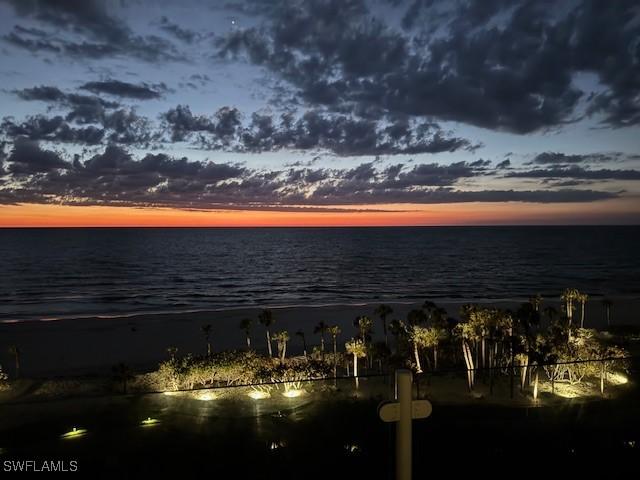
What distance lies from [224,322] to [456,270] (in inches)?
2299

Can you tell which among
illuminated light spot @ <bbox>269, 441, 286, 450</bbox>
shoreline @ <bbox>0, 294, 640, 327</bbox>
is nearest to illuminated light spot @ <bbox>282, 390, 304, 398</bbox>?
illuminated light spot @ <bbox>269, 441, 286, 450</bbox>

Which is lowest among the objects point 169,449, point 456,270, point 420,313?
point 456,270

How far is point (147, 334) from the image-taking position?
34.9 metres

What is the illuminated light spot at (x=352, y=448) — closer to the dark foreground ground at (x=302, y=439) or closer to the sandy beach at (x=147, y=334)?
the dark foreground ground at (x=302, y=439)

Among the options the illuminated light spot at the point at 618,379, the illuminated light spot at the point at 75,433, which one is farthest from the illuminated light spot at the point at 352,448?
the illuminated light spot at the point at 618,379

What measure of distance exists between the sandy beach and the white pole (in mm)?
24482

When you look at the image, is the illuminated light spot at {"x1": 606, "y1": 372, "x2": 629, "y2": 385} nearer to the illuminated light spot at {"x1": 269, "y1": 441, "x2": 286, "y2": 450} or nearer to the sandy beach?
the illuminated light spot at {"x1": 269, "y1": 441, "x2": 286, "y2": 450}

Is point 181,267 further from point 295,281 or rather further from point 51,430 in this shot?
point 51,430

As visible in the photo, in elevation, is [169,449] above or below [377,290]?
above

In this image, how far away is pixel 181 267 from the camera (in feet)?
308

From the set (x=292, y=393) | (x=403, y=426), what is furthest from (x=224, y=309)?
(x=403, y=426)

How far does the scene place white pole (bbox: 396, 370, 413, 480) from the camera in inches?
181

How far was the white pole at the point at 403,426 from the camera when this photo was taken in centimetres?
461

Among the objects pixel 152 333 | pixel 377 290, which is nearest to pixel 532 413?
pixel 152 333
